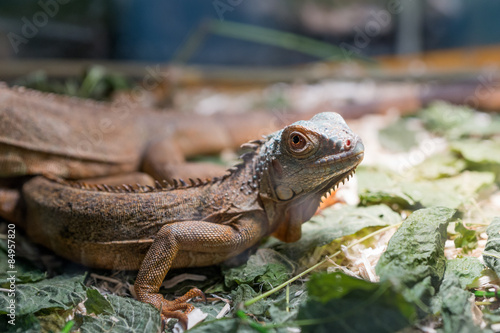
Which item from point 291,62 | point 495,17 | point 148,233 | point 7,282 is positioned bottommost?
point 7,282

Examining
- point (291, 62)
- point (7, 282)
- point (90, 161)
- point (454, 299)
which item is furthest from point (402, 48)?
point (7, 282)

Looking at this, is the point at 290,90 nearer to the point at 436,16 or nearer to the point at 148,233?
the point at 436,16

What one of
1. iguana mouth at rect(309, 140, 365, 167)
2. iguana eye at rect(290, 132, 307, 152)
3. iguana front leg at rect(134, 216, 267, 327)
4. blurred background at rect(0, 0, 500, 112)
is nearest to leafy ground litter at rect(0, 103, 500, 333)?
iguana front leg at rect(134, 216, 267, 327)

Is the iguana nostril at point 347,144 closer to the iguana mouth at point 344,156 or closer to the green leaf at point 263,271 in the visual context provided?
the iguana mouth at point 344,156

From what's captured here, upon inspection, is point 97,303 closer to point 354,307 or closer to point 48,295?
point 48,295

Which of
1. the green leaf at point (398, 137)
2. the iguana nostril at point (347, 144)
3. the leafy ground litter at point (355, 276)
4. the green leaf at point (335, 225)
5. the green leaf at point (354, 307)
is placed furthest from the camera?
the green leaf at point (398, 137)

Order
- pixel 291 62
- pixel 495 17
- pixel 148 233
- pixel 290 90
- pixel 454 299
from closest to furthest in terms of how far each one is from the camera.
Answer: pixel 454 299 < pixel 148 233 < pixel 495 17 < pixel 290 90 < pixel 291 62

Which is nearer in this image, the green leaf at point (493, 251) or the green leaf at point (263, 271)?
the green leaf at point (493, 251)

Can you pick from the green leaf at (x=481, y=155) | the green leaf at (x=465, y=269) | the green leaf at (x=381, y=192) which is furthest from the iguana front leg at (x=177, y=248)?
the green leaf at (x=481, y=155)

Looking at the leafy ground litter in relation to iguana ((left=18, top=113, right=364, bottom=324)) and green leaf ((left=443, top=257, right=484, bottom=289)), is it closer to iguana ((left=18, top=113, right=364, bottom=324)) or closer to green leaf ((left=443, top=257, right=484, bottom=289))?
green leaf ((left=443, top=257, right=484, bottom=289))
